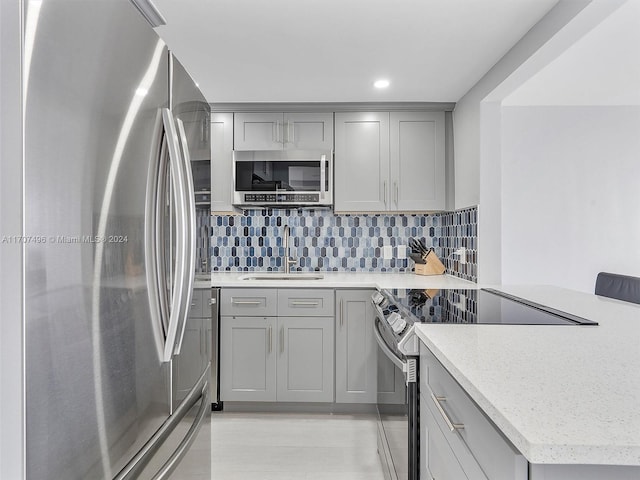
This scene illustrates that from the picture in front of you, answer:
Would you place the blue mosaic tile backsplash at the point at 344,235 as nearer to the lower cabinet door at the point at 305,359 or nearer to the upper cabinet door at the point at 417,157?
the upper cabinet door at the point at 417,157

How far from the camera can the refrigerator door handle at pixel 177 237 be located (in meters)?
1.02

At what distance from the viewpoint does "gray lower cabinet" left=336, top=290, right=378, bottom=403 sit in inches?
107

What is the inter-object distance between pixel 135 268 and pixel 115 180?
211 mm

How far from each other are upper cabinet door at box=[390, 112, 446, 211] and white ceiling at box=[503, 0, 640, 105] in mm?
579

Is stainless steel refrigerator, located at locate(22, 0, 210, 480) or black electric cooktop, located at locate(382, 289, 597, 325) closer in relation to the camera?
stainless steel refrigerator, located at locate(22, 0, 210, 480)

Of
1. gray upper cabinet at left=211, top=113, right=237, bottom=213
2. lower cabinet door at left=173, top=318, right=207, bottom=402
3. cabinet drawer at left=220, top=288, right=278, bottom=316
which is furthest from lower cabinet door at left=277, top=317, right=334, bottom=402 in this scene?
lower cabinet door at left=173, top=318, right=207, bottom=402

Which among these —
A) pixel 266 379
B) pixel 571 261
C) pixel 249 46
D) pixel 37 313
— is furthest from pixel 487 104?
pixel 37 313

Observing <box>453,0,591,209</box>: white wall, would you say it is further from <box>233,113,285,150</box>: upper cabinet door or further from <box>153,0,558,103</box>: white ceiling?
<box>233,113,285,150</box>: upper cabinet door

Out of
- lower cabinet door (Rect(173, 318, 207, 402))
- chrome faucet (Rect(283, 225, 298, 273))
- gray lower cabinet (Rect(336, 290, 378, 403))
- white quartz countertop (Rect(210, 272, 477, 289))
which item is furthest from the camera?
chrome faucet (Rect(283, 225, 298, 273))

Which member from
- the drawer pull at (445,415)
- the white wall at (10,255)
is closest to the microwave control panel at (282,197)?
the drawer pull at (445,415)

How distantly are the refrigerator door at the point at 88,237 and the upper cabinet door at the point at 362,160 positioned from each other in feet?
7.02

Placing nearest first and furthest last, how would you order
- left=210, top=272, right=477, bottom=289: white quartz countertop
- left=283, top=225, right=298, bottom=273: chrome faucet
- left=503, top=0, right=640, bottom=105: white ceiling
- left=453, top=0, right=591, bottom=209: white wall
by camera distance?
1. left=453, top=0, right=591, bottom=209: white wall
2. left=503, top=0, right=640, bottom=105: white ceiling
3. left=210, top=272, right=477, bottom=289: white quartz countertop
4. left=283, top=225, right=298, bottom=273: chrome faucet

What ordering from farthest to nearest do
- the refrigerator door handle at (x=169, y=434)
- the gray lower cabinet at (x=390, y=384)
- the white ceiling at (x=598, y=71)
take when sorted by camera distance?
the white ceiling at (x=598, y=71), the gray lower cabinet at (x=390, y=384), the refrigerator door handle at (x=169, y=434)

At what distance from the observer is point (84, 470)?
73 cm
